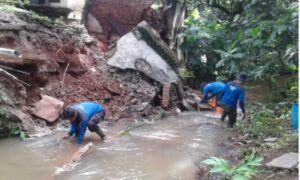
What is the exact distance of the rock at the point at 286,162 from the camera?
3859mm

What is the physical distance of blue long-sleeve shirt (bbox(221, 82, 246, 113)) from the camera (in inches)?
274

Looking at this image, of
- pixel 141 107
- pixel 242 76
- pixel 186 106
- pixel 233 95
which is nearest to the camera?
pixel 242 76

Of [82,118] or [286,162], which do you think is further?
[82,118]

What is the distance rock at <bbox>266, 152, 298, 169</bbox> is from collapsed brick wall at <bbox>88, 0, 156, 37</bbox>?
29.0 ft

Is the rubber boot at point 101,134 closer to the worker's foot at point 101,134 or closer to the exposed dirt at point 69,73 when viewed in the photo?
the worker's foot at point 101,134

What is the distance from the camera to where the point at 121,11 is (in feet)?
39.8

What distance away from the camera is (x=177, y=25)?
42.8 feet

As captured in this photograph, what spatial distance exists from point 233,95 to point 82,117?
333 centimetres

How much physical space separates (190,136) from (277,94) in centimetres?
455

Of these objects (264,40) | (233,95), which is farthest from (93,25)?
(264,40)

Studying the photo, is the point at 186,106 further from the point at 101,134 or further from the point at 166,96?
the point at 101,134

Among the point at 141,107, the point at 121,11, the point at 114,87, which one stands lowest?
the point at 141,107

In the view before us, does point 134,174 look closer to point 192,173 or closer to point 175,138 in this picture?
point 192,173

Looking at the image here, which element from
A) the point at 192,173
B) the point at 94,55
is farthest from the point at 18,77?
the point at 192,173
